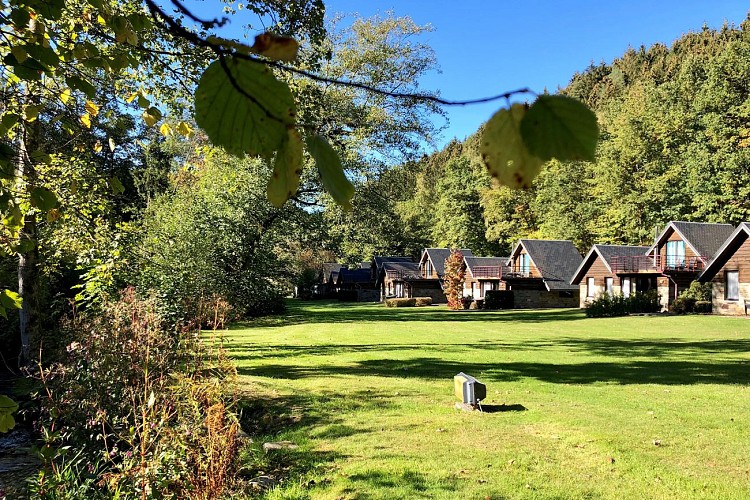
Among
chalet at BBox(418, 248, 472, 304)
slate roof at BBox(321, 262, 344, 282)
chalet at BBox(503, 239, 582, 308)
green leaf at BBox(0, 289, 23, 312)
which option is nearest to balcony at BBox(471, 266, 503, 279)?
chalet at BBox(503, 239, 582, 308)

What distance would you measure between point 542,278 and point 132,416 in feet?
133

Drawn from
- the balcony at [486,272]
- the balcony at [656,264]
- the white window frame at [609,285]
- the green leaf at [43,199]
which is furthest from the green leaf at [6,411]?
the balcony at [486,272]

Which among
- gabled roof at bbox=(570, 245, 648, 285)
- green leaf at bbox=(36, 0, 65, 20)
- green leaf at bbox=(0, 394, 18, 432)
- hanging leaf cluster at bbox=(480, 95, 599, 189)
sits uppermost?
gabled roof at bbox=(570, 245, 648, 285)

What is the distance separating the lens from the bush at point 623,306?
101 feet

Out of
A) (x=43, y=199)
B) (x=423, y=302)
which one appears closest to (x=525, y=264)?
(x=423, y=302)

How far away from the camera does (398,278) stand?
2077 inches

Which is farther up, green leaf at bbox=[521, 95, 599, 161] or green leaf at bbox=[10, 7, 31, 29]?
green leaf at bbox=[10, 7, 31, 29]

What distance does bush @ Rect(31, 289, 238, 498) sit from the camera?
13.5 feet

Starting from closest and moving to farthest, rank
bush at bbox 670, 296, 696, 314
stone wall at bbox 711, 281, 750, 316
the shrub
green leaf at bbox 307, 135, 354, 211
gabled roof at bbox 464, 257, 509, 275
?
green leaf at bbox 307, 135, 354, 211 → stone wall at bbox 711, 281, 750, 316 → bush at bbox 670, 296, 696, 314 → the shrub → gabled roof at bbox 464, 257, 509, 275

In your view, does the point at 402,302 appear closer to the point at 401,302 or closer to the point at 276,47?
the point at 401,302

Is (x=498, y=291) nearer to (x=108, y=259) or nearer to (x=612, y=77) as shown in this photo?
(x=108, y=259)

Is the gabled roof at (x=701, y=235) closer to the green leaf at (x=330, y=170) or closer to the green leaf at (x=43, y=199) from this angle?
the green leaf at (x=43, y=199)

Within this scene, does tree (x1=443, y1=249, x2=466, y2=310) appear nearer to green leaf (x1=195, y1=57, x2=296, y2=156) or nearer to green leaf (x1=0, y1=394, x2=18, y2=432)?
green leaf (x1=0, y1=394, x2=18, y2=432)

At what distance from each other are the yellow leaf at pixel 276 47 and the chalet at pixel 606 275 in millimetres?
38214
